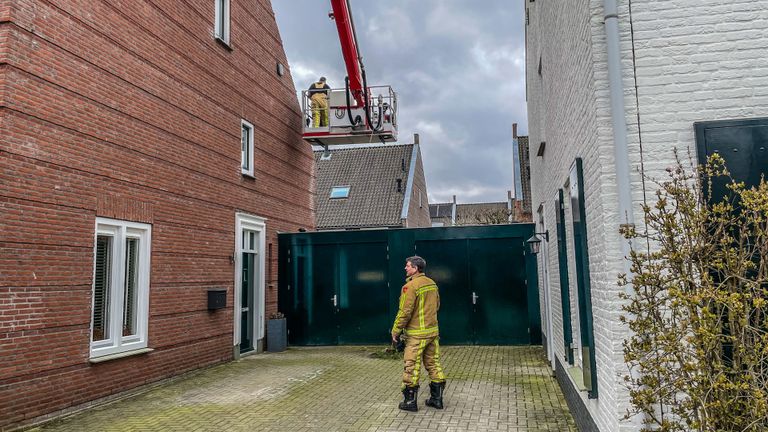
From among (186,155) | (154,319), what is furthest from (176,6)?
(154,319)

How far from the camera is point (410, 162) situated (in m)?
26.4

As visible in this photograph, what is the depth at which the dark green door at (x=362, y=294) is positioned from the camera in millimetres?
12625

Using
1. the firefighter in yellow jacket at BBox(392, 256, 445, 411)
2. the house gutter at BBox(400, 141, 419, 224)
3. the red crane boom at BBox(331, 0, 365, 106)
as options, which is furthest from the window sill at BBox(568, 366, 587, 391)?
the house gutter at BBox(400, 141, 419, 224)

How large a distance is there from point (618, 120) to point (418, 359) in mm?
3831

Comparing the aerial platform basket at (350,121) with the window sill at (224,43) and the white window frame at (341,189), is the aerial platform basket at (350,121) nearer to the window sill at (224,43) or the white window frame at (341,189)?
the window sill at (224,43)

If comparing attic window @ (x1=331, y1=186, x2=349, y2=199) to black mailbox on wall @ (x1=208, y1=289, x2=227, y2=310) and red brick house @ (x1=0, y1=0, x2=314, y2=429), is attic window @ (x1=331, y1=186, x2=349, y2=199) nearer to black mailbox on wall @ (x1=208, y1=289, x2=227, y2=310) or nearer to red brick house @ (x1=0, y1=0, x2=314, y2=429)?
red brick house @ (x1=0, y1=0, x2=314, y2=429)

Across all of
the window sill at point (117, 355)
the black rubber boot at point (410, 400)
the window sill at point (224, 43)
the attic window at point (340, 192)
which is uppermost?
the window sill at point (224, 43)

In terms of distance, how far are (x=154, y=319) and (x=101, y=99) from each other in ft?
11.1

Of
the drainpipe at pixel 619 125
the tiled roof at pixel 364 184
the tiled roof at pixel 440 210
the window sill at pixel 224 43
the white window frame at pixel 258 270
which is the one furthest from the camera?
the tiled roof at pixel 440 210

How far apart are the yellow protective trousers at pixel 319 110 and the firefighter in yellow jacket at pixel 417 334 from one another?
7.98m

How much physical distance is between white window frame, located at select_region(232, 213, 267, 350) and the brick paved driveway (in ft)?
3.98

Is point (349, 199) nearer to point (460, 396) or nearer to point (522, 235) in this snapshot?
point (522, 235)

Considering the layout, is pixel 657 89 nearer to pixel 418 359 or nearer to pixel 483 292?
pixel 418 359

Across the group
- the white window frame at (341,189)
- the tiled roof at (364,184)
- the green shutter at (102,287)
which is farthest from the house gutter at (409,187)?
the green shutter at (102,287)
